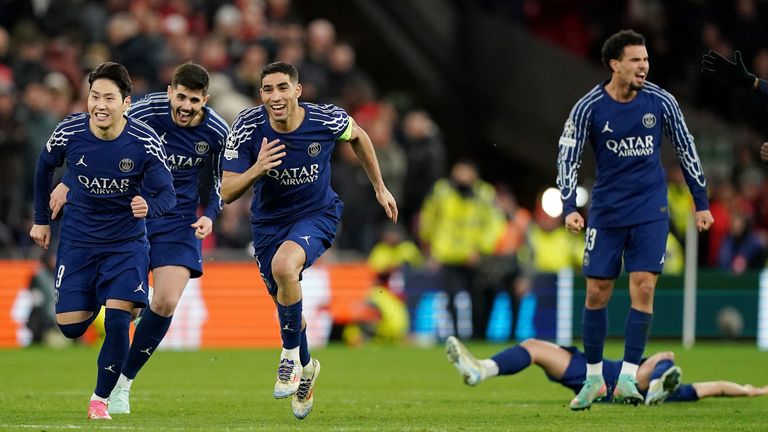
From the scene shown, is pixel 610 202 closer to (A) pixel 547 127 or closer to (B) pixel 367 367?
(B) pixel 367 367

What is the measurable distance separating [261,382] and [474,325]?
6.38 m

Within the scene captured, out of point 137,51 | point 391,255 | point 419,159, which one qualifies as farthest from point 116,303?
point 419,159

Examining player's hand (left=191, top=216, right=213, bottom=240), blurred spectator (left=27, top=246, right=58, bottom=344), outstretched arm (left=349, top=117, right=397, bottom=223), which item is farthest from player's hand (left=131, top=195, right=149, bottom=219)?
blurred spectator (left=27, top=246, right=58, bottom=344)

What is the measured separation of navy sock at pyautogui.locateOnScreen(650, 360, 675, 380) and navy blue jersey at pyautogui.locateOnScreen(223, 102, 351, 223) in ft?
9.03

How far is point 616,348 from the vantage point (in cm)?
1911

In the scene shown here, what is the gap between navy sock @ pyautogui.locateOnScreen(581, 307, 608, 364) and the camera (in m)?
11.4

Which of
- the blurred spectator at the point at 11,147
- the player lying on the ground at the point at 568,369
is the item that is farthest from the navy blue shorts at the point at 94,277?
the blurred spectator at the point at 11,147

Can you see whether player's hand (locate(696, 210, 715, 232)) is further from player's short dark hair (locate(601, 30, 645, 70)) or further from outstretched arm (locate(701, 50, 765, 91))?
player's short dark hair (locate(601, 30, 645, 70))

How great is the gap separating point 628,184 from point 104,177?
386 centimetres

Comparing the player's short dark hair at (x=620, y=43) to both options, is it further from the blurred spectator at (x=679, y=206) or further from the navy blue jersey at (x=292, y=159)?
the blurred spectator at (x=679, y=206)

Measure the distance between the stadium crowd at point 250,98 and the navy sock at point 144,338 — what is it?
7.03 meters

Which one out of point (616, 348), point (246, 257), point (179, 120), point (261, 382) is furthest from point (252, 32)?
point (179, 120)

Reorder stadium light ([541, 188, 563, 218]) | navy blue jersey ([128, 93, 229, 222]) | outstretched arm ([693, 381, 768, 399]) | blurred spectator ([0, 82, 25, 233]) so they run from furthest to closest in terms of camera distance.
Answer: stadium light ([541, 188, 563, 218]), blurred spectator ([0, 82, 25, 233]), outstretched arm ([693, 381, 768, 399]), navy blue jersey ([128, 93, 229, 222])

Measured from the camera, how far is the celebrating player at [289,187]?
1030 cm
